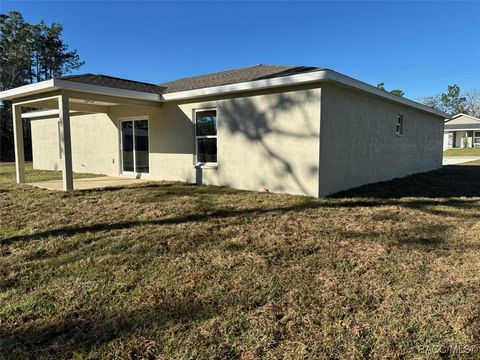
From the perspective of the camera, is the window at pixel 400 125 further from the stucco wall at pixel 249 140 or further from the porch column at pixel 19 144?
the porch column at pixel 19 144

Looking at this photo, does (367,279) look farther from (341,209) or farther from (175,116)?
(175,116)

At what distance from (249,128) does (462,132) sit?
45.5 meters

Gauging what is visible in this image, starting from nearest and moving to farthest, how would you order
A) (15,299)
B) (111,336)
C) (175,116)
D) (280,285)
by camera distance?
(111,336) < (15,299) < (280,285) < (175,116)

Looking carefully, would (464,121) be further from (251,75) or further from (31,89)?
(31,89)

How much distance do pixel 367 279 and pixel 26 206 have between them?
6934mm

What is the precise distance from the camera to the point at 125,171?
12953mm

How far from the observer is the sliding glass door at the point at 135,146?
12.1 meters

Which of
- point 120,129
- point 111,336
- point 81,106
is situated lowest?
point 111,336

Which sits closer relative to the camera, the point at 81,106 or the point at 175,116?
the point at 175,116

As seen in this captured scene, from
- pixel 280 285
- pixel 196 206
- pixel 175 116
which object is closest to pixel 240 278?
pixel 280 285

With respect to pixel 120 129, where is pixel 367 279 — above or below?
below

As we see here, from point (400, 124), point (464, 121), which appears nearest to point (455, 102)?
A: point (464, 121)

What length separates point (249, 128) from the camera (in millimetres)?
9016

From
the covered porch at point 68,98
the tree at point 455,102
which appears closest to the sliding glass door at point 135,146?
the covered porch at point 68,98
